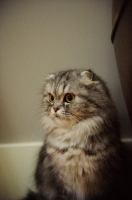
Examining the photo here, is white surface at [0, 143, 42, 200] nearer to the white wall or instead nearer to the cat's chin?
the white wall

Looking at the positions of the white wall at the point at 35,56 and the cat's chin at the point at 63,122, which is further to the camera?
the white wall at the point at 35,56

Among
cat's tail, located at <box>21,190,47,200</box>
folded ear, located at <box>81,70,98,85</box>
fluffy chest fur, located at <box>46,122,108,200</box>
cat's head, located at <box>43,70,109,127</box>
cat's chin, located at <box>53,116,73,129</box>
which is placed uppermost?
folded ear, located at <box>81,70,98,85</box>

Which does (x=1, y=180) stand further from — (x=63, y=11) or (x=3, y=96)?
(x=63, y=11)

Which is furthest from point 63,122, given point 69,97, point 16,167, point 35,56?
point 16,167

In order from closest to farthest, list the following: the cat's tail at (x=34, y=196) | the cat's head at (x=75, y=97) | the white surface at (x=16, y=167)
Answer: the cat's head at (x=75, y=97)
the cat's tail at (x=34, y=196)
the white surface at (x=16, y=167)

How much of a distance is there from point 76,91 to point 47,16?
23.1 inches

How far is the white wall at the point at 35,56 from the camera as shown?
1.23 m

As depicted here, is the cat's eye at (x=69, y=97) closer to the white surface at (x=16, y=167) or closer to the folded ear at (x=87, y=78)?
the folded ear at (x=87, y=78)

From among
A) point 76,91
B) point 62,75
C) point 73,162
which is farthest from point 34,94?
point 73,162

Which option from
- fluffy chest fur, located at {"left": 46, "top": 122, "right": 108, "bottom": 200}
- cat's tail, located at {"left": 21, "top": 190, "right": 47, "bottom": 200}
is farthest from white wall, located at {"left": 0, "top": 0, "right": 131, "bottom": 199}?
fluffy chest fur, located at {"left": 46, "top": 122, "right": 108, "bottom": 200}

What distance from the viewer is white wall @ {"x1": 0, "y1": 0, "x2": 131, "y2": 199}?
123cm

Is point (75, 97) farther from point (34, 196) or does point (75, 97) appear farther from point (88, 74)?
point (34, 196)

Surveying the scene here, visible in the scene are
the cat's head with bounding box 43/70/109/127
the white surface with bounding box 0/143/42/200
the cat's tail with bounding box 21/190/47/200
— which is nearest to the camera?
the cat's head with bounding box 43/70/109/127

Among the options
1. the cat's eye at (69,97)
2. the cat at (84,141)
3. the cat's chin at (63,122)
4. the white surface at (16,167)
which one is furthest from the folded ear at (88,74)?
the white surface at (16,167)
